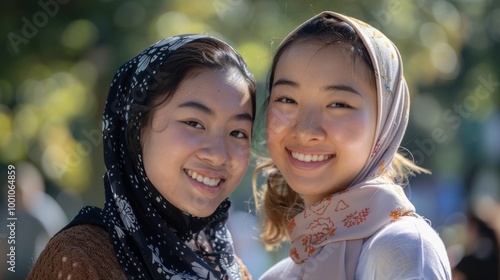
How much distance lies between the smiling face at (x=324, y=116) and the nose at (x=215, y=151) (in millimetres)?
285

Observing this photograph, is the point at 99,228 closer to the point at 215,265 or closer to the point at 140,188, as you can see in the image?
the point at 140,188

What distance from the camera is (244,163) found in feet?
9.00

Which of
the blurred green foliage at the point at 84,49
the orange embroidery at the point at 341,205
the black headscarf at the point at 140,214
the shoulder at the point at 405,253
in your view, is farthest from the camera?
the blurred green foliage at the point at 84,49

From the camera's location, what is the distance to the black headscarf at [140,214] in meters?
2.54

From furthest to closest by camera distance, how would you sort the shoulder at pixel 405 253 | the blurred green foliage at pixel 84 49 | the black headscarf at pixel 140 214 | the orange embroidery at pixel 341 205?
the blurred green foliage at pixel 84 49, the orange embroidery at pixel 341 205, the black headscarf at pixel 140 214, the shoulder at pixel 405 253

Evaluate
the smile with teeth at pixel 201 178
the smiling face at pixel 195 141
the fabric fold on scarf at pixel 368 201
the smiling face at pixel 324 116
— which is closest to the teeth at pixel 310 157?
the smiling face at pixel 324 116

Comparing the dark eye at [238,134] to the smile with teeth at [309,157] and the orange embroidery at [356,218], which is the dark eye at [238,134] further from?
the orange embroidery at [356,218]

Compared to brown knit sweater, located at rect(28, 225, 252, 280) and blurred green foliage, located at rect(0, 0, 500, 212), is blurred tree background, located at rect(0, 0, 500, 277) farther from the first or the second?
brown knit sweater, located at rect(28, 225, 252, 280)

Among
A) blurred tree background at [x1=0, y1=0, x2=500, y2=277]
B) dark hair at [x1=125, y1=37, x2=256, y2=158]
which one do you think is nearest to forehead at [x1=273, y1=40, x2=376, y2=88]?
dark hair at [x1=125, y1=37, x2=256, y2=158]

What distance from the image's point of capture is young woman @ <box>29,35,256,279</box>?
8.39 ft

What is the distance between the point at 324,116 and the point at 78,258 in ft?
3.34

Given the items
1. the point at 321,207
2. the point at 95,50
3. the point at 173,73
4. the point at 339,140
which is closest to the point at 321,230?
the point at 321,207

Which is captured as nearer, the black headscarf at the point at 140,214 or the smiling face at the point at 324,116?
the black headscarf at the point at 140,214

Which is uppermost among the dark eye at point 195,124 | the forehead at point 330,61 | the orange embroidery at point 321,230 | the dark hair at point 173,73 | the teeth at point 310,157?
the dark hair at point 173,73
